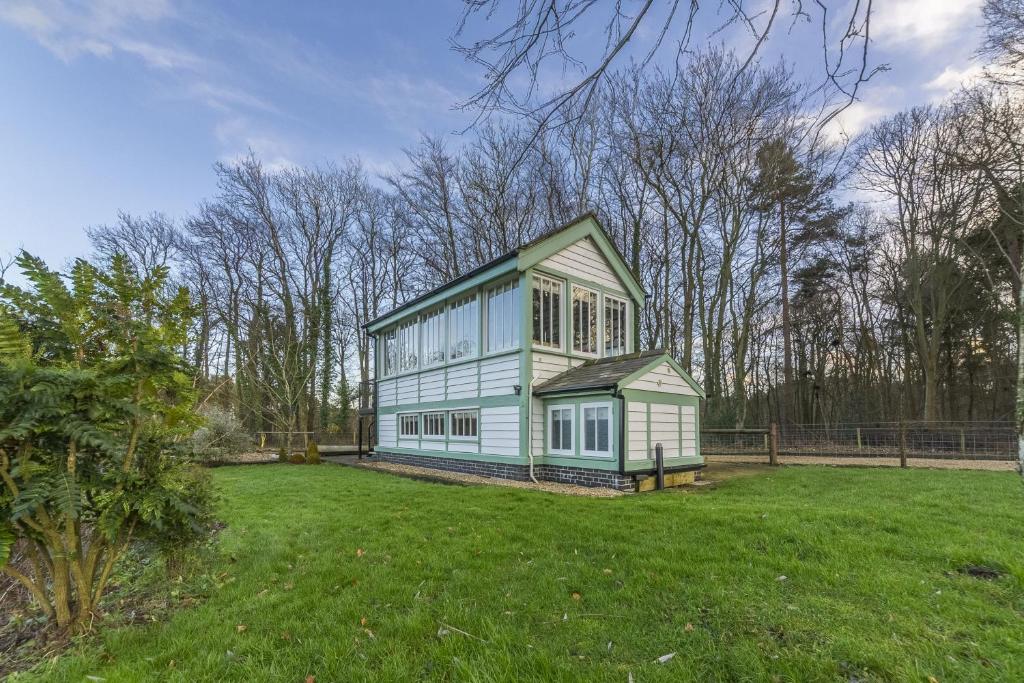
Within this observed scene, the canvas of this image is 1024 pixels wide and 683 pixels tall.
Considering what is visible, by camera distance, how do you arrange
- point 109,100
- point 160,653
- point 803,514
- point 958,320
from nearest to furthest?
point 160,653 < point 803,514 < point 109,100 < point 958,320

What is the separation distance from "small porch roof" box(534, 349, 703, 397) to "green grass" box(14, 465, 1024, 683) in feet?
10.9

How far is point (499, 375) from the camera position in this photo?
36.0 feet

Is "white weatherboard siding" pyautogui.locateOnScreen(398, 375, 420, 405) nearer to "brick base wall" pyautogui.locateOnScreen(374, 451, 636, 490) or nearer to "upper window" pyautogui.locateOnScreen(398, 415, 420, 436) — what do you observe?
"upper window" pyautogui.locateOnScreen(398, 415, 420, 436)

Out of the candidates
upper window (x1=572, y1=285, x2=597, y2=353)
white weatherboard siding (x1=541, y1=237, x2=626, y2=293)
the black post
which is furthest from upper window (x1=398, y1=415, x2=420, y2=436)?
the black post

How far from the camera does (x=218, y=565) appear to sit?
4.39 meters

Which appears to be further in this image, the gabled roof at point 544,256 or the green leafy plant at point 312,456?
the green leafy plant at point 312,456

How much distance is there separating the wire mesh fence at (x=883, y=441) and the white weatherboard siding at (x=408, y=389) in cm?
1004

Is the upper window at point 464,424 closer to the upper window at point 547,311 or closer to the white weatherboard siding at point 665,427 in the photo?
the upper window at point 547,311

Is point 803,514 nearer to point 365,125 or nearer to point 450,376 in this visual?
point 450,376

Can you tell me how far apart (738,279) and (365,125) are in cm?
1676

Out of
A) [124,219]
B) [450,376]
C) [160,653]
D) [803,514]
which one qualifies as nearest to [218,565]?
[160,653]

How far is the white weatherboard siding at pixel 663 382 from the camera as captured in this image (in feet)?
30.1

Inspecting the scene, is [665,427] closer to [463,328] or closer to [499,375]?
[499,375]

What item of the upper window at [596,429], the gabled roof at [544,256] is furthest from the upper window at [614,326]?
the upper window at [596,429]
